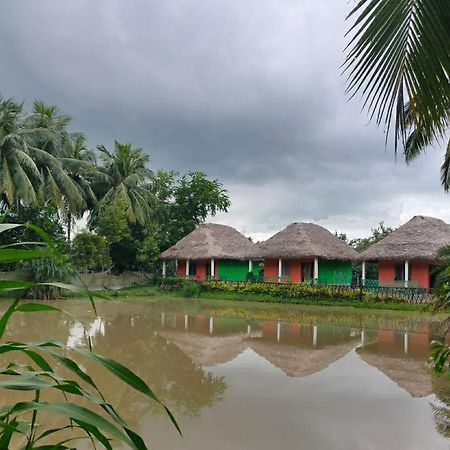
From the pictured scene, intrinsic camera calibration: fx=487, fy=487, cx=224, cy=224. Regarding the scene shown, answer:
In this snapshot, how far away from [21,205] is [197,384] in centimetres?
1350

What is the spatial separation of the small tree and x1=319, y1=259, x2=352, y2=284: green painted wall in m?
9.16

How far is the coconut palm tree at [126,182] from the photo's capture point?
21.8 m

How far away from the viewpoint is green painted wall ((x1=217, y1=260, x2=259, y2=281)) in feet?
76.4

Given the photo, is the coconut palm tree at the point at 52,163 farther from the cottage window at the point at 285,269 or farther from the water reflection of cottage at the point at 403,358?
the water reflection of cottage at the point at 403,358

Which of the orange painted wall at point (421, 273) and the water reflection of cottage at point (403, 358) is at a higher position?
the orange painted wall at point (421, 273)

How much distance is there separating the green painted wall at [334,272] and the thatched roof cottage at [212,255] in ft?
10.2

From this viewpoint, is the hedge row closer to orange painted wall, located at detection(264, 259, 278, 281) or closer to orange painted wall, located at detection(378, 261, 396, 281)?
orange painted wall, located at detection(264, 259, 278, 281)

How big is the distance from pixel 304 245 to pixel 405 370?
41.3ft

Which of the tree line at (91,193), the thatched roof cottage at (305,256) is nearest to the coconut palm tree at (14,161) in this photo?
the tree line at (91,193)

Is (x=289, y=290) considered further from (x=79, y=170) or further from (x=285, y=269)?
(x=79, y=170)

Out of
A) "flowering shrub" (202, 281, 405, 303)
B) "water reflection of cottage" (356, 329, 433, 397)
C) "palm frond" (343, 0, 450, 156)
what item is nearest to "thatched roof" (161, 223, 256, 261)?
"flowering shrub" (202, 281, 405, 303)

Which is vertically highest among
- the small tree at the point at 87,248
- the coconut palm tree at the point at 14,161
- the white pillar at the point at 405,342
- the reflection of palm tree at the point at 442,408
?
the coconut palm tree at the point at 14,161

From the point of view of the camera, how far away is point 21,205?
1739cm

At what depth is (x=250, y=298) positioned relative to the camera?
18.5 meters
